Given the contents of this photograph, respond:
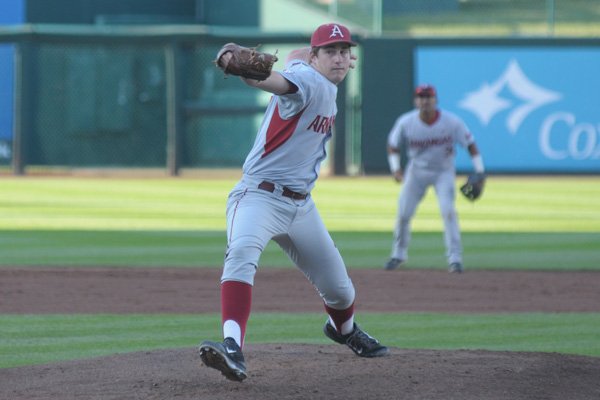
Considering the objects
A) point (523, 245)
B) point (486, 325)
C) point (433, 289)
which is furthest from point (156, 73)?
point (486, 325)

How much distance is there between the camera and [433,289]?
32.3 ft

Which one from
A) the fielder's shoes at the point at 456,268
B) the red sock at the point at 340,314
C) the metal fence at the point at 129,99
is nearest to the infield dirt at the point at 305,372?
the red sock at the point at 340,314

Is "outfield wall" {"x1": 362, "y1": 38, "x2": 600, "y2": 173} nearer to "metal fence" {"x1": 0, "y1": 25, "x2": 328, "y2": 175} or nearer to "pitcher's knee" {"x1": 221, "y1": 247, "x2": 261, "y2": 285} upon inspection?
"metal fence" {"x1": 0, "y1": 25, "x2": 328, "y2": 175}

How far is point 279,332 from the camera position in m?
7.57

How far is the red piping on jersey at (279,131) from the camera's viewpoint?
5.43m

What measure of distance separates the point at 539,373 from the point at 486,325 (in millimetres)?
2300

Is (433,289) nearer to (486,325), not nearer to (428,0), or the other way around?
(486,325)

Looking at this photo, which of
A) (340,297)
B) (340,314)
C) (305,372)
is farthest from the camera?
(340,314)

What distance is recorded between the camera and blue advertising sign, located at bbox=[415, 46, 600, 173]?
2348 centimetres

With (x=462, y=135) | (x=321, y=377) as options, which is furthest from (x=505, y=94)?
(x=321, y=377)

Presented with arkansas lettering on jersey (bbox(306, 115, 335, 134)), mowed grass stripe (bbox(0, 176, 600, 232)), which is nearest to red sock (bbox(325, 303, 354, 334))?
arkansas lettering on jersey (bbox(306, 115, 335, 134))

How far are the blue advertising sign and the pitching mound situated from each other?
17.6 m

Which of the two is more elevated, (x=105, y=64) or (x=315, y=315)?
(x=105, y=64)

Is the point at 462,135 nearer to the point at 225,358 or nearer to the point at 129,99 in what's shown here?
the point at 225,358
